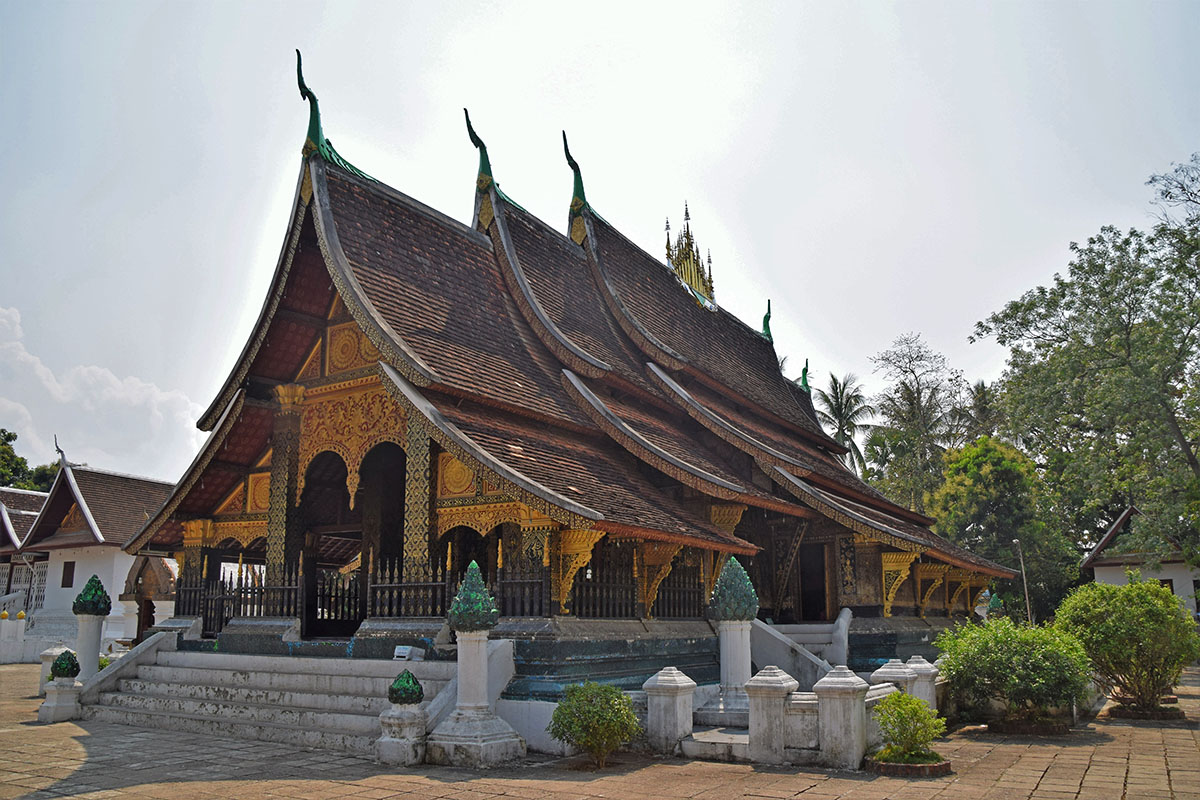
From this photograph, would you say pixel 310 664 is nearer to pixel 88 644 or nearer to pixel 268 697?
pixel 268 697

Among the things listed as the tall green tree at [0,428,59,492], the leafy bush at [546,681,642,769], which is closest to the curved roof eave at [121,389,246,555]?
the leafy bush at [546,681,642,769]

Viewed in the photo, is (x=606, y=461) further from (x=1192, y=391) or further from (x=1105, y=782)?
(x=1192, y=391)

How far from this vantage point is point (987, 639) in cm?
973

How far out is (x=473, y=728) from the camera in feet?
24.2

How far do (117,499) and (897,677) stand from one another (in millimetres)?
23556

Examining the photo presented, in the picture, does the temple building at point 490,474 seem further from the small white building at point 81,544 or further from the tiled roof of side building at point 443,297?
the small white building at point 81,544

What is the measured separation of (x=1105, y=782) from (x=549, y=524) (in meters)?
4.83

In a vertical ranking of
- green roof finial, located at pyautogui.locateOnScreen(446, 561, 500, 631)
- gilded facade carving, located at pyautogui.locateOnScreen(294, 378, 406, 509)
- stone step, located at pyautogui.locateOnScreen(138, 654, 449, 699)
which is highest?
gilded facade carving, located at pyautogui.locateOnScreen(294, 378, 406, 509)

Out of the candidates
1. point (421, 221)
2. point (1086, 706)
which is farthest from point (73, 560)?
point (1086, 706)

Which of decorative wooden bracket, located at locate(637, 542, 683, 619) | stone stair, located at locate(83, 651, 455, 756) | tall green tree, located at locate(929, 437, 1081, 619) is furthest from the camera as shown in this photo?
tall green tree, located at locate(929, 437, 1081, 619)

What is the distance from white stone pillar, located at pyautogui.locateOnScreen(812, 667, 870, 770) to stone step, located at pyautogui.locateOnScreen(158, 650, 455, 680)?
3.24m

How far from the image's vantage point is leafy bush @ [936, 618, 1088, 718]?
30.0 ft

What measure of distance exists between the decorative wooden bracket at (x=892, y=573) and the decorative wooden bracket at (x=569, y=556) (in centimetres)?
596

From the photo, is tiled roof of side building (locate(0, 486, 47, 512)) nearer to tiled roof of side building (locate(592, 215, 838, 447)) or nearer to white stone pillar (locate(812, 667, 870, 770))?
tiled roof of side building (locate(592, 215, 838, 447))
